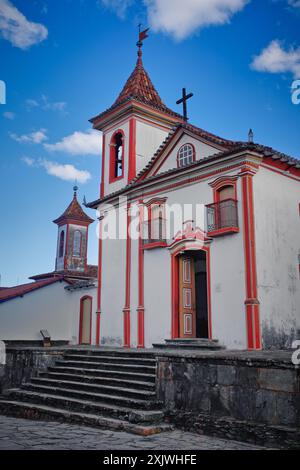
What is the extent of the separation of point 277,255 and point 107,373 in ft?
20.6

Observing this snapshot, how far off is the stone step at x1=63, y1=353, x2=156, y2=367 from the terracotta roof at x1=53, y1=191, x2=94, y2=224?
22.0 metres

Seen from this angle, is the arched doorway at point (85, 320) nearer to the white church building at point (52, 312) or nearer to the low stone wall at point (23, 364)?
the white church building at point (52, 312)

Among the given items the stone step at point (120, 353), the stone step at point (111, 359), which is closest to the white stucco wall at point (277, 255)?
the stone step at point (120, 353)

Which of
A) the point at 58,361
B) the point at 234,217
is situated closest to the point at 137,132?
the point at 234,217

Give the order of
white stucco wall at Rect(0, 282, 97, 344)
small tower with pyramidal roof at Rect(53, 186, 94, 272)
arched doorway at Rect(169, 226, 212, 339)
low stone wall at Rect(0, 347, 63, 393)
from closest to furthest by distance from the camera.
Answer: low stone wall at Rect(0, 347, 63, 393) < arched doorway at Rect(169, 226, 212, 339) < white stucco wall at Rect(0, 282, 97, 344) < small tower with pyramidal roof at Rect(53, 186, 94, 272)

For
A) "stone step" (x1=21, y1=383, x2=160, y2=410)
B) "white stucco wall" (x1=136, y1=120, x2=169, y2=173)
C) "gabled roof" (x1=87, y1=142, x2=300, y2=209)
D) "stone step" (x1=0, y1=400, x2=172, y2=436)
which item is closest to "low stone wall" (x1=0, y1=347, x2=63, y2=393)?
"stone step" (x1=21, y1=383, x2=160, y2=410)

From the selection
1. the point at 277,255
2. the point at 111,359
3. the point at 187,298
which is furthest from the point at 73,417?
the point at 277,255

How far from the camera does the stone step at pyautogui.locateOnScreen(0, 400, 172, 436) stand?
7281 mm

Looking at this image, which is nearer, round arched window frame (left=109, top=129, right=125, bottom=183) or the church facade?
the church facade

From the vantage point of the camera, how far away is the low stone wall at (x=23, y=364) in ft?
37.1

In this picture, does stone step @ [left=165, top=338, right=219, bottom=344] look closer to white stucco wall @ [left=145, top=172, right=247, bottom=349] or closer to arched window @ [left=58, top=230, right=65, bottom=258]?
white stucco wall @ [left=145, top=172, right=247, bottom=349]

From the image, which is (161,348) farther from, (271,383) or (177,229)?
(271,383)

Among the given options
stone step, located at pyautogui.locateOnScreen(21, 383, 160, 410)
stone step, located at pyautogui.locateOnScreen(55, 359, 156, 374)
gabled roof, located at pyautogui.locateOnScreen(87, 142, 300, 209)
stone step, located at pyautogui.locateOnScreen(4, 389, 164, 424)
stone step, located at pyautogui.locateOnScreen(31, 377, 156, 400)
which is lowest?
stone step, located at pyautogui.locateOnScreen(4, 389, 164, 424)

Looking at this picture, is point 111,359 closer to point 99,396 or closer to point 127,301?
point 99,396
